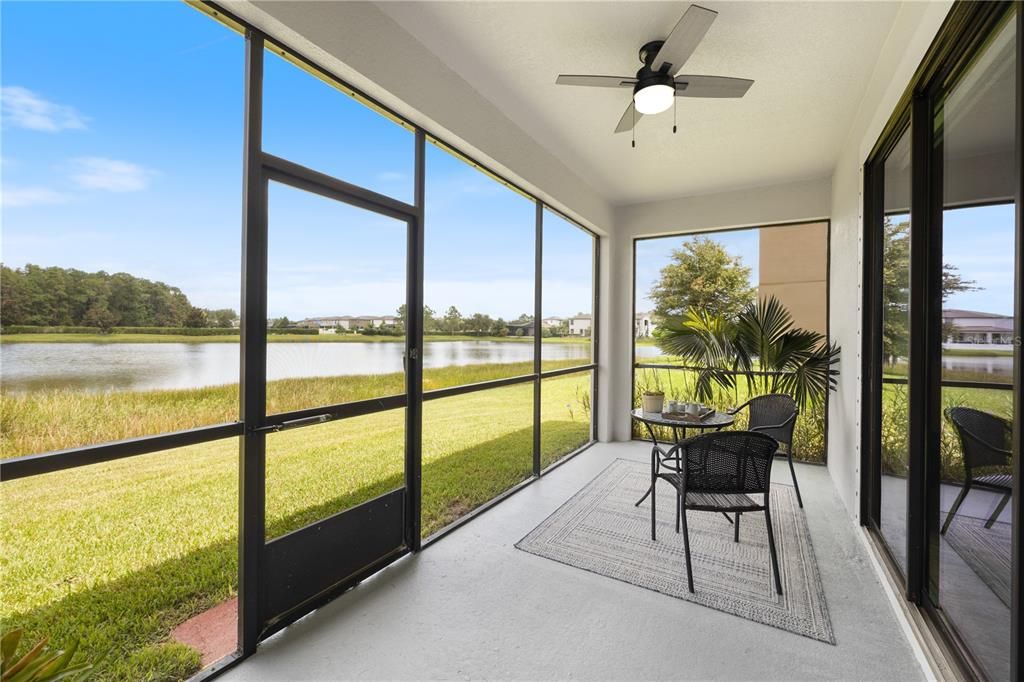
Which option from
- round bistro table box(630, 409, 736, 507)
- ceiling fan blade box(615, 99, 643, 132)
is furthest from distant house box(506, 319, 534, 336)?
ceiling fan blade box(615, 99, 643, 132)

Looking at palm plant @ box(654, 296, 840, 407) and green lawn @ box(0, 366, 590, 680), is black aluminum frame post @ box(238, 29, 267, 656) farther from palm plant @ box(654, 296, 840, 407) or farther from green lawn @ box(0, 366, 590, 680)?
palm plant @ box(654, 296, 840, 407)

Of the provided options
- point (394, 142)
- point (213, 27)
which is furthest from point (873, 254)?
point (213, 27)

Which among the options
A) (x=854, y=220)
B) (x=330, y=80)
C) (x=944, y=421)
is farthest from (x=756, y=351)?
(x=330, y=80)

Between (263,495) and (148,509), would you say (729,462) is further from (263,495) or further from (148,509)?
(148,509)

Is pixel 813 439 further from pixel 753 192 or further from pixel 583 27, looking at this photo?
pixel 583 27

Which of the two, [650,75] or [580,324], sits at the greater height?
[650,75]

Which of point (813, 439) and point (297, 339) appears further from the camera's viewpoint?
point (813, 439)
